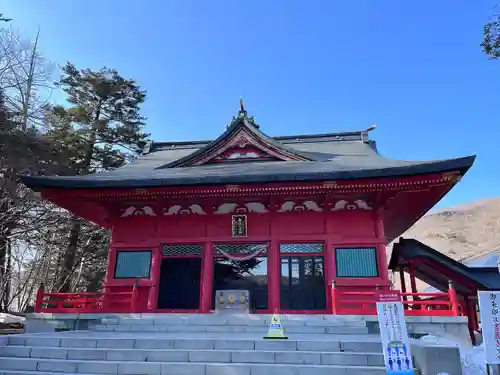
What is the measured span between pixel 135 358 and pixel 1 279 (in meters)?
14.8

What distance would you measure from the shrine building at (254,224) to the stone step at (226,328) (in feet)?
5.78

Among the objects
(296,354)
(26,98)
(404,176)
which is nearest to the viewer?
(296,354)

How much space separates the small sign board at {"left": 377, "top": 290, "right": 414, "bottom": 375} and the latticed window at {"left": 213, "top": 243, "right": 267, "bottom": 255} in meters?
6.18

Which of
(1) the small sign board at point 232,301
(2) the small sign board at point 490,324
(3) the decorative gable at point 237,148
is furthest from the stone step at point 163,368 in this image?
(3) the decorative gable at point 237,148

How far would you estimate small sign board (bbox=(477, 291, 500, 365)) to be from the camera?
5621 mm

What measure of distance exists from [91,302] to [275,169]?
23.2 feet

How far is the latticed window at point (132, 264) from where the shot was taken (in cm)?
1226

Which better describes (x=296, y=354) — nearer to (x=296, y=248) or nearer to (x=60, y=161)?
(x=296, y=248)

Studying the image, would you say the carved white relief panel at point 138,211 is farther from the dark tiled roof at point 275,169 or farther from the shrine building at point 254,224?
the dark tiled roof at point 275,169

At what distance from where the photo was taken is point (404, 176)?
1025 centimetres

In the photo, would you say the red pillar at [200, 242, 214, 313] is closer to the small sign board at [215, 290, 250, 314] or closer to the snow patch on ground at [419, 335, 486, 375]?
the small sign board at [215, 290, 250, 314]

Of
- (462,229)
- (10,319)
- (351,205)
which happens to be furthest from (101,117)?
(462,229)

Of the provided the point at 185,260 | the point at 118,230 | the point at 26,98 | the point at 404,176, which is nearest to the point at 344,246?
the point at 404,176

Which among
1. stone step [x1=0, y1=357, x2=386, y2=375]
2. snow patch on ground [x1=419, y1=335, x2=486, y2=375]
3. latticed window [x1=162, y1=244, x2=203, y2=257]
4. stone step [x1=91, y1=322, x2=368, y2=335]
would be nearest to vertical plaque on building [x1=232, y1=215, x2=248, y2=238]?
latticed window [x1=162, y1=244, x2=203, y2=257]
